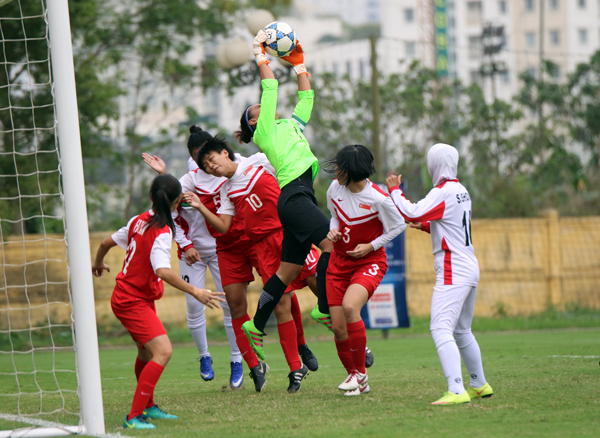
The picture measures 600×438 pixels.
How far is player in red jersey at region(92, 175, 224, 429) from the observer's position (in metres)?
4.75

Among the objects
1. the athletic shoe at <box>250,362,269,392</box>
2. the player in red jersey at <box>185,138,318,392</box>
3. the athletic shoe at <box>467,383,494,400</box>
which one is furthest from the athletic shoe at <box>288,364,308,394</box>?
the athletic shoe at <box>467,383,494,400</box>

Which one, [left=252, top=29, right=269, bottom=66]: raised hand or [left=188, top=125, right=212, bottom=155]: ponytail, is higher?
[left=252, top=29, right=269, bottom=66]: raised hand

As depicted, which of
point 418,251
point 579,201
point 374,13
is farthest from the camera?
point 374,13

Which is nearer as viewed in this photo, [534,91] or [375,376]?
[375,376]

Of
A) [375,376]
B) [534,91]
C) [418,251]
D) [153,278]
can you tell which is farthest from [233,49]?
[534,91]

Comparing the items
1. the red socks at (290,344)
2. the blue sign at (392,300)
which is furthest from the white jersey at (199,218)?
the blue sign at (392,300)

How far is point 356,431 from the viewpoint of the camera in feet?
14.1

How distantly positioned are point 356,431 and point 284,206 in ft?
6.70

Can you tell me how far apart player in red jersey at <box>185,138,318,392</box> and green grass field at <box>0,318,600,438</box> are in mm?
538

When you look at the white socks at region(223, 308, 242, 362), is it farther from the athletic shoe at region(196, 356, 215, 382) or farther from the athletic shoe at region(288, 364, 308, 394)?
the athletic shoe at region(288, 364, 308, 394)

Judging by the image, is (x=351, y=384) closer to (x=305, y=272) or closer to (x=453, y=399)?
(x=453, y=399)

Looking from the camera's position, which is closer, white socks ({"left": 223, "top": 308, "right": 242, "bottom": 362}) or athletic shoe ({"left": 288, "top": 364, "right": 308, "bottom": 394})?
athletic shoe ({"left": 288, "top": 364, "right": 308, "bottom": 394})

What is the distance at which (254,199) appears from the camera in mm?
6109

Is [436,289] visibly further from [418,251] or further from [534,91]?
[534,91]
